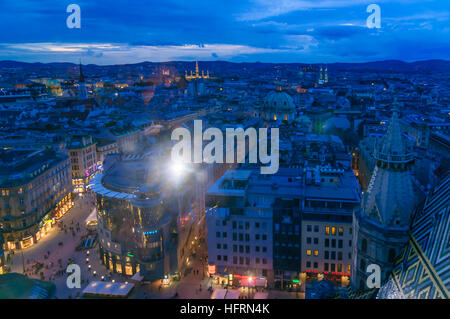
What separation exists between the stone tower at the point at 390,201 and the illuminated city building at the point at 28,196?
5066cm

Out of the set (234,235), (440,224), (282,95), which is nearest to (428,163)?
(234,235)

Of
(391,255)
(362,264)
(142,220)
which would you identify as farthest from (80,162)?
(391,255)

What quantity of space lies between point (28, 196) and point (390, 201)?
173ft

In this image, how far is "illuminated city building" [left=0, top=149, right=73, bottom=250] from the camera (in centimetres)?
5662

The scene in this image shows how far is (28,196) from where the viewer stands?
58812 mm

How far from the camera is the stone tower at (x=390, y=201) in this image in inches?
959

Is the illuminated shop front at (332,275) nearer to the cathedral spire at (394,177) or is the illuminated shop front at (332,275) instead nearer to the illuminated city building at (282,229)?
the illuminated city building at (282,229)

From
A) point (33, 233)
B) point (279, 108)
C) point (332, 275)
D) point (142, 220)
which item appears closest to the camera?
point (332, 275)

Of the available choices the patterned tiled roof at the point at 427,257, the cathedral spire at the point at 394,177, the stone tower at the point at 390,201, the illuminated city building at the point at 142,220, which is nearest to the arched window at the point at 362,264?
the stone tower at the point at 390,201

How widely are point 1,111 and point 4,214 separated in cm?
10243

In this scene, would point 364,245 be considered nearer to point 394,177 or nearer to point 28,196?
point 394,177

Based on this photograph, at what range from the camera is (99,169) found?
88062mm

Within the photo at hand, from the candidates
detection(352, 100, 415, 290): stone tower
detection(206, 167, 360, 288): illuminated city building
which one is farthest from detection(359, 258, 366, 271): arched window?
detection(206, 167, 360, 288): illuminated city building

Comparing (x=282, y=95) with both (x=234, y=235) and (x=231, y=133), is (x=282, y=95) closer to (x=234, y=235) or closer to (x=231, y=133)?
(x=231, y=133)
